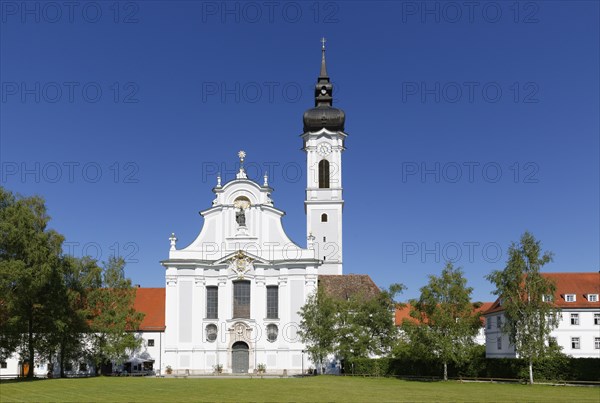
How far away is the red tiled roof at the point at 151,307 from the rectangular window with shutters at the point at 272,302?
987 centimetres

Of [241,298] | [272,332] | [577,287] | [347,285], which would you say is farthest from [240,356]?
[577,287]

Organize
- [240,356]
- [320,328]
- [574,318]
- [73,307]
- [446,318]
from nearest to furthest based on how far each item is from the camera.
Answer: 1. [446,318]
2. [73,307]
3. [320,328]
4. [574,318]
5. [240,356]

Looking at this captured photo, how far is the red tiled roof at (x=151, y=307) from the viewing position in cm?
6475

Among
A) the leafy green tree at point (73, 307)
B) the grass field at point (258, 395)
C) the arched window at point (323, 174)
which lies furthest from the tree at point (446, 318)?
the arched window at point (323, 174)

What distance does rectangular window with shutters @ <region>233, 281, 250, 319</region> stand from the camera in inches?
2519

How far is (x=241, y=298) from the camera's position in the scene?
64375mm

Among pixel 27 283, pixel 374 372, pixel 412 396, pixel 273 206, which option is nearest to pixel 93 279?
pixel 27 283

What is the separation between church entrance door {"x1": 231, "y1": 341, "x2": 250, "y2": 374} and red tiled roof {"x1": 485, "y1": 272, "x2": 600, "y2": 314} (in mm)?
23107

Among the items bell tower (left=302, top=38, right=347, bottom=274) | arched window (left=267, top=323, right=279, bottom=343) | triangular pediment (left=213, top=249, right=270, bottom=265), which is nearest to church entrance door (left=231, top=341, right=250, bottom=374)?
arched window (left=267, top=323, right=279, bottom=343)

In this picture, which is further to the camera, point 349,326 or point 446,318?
point 349,326

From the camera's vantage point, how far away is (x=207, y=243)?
65625 millimetres

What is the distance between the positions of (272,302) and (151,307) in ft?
39.9

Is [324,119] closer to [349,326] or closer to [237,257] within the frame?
[237,257]

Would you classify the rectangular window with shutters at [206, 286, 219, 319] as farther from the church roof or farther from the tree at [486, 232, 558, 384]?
the tree at [486, 232, 558, 384]
